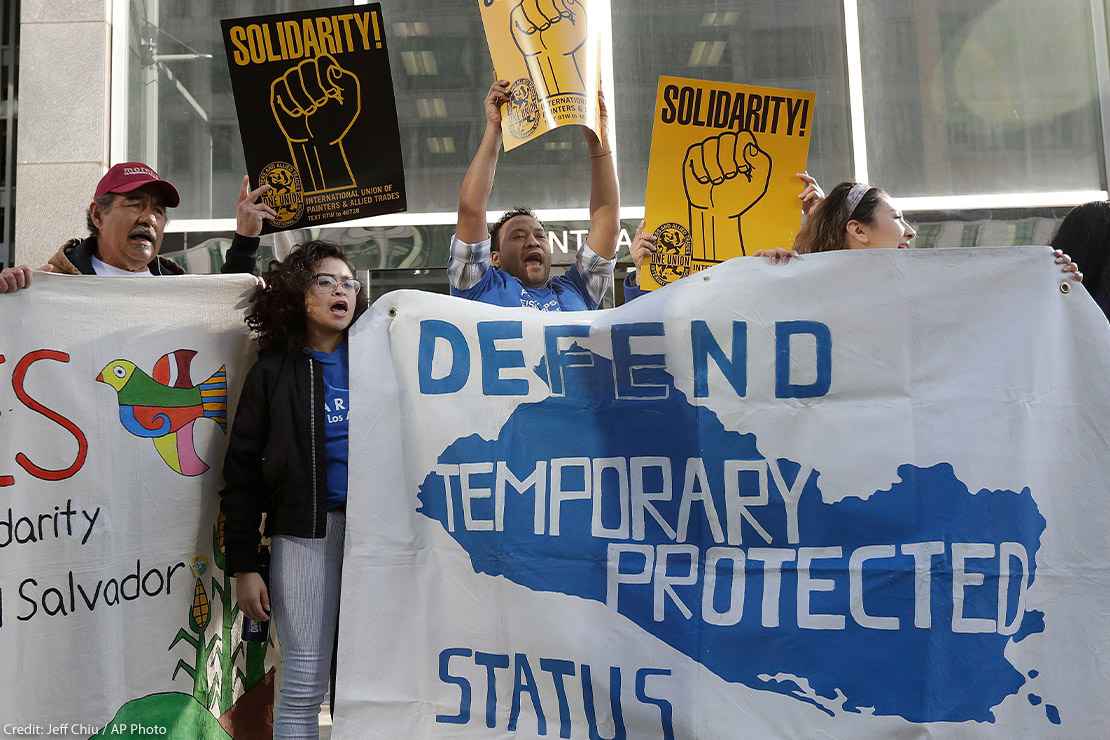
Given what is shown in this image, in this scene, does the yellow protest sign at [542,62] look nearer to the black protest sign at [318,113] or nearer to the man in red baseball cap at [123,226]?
the black protest sign at [318,113]

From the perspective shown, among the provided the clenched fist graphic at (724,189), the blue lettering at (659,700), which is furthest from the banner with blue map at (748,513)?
the clenched fist graphic at (724,189)

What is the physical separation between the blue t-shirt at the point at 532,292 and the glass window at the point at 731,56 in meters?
3.04

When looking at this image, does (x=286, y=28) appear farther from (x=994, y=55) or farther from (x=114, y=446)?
(x=994, y=55)

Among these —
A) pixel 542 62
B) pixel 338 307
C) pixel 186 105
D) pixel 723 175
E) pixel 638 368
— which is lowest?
pixel 638 368

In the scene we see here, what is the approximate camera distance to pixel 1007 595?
116 inches

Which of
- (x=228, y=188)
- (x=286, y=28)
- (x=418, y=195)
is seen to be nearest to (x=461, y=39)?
(x=418, y=195)

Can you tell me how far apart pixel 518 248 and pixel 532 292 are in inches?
8.1

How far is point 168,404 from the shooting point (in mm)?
3379

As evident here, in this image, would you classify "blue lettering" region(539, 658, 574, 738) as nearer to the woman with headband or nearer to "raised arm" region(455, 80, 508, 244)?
"raised arm" region(455, 80, 508, 244)

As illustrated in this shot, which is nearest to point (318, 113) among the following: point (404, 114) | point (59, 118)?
point (404, 114)

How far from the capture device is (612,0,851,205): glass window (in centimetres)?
696

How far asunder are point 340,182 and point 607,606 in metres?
1.78

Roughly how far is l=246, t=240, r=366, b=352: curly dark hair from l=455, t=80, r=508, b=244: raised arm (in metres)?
0.45

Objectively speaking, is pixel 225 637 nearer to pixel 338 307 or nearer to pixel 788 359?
pixel 338 307
